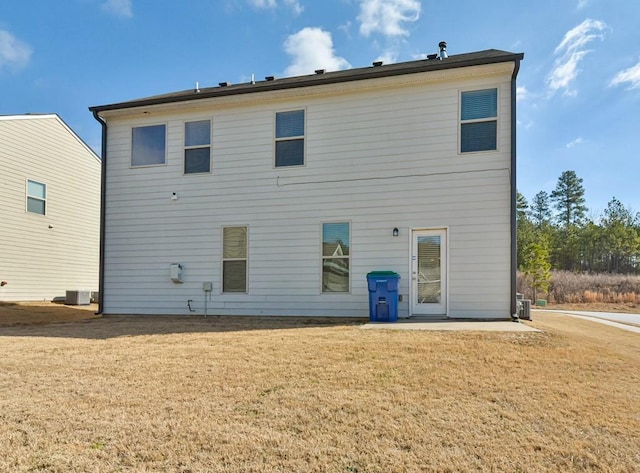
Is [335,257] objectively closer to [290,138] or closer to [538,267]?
[290,138]

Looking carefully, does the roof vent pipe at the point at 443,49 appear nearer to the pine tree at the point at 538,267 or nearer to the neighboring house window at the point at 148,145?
the neighboring house window at the point at 148,145

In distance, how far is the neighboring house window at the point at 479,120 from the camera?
8.13 metres

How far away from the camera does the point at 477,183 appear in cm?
813

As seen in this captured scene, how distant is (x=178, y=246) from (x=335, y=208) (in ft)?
13.1

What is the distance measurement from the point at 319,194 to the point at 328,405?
6110 mm

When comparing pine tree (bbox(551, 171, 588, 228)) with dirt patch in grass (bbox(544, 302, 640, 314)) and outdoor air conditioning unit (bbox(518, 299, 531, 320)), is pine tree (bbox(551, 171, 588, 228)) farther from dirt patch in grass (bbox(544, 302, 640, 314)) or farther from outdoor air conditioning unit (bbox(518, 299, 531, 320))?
outdoor air conditioning unit (bbox(518, 299, 531, 320))

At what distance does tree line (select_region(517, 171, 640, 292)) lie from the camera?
99.9ft

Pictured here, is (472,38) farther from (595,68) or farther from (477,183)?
(595,68)

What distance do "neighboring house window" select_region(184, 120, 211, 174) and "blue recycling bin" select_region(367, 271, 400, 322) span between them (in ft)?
16.2

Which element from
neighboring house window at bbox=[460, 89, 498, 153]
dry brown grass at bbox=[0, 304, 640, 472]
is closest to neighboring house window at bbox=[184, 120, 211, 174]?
dry brown grass at bbox=[0, 304, 640, 472]

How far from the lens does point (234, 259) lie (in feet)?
31.0

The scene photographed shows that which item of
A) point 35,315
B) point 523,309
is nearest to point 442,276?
point 523,309

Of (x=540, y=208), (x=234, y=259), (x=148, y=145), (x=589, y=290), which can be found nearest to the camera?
(x=234, y=259)

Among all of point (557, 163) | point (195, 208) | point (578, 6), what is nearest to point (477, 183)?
point (578, 6)
